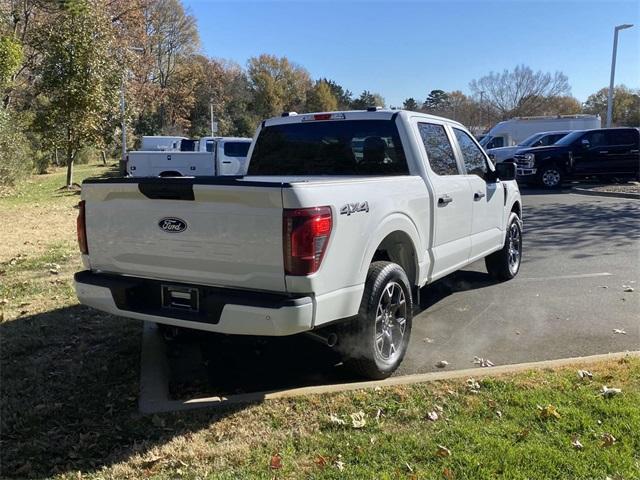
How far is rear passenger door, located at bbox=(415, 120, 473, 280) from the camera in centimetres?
502

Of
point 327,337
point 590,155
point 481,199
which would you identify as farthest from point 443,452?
point 590,155

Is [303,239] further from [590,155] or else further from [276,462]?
[590,155]

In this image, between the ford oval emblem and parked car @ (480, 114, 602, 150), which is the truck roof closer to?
the ford oval emblem

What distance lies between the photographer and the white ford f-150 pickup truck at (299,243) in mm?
3379

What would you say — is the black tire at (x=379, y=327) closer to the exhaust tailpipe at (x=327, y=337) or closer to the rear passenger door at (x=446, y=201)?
the exhaust tailpipe at (x=327, y=337)

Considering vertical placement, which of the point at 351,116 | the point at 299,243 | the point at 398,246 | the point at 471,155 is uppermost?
the point at 351,116

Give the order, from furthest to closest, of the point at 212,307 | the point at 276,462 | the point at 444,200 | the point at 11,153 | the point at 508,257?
1. the point at 11,153
2. the point at 508,257
3. the point at 444,200
4. the point at 212,307
5. the point at 276,462

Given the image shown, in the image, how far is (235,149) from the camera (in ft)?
61.7

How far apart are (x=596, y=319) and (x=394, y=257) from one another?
2.39 metres

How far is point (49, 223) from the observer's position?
11750mm

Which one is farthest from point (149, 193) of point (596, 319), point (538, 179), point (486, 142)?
point (486, 142)

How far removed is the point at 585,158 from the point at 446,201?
16.2 m

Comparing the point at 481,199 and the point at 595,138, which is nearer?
the point at 481,199

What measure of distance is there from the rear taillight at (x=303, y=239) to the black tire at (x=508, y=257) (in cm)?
411
